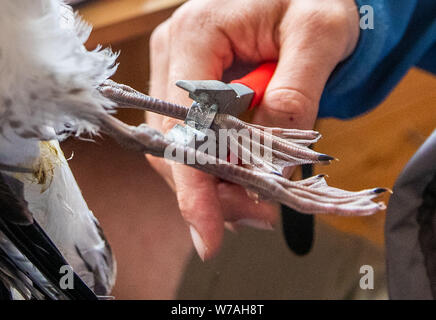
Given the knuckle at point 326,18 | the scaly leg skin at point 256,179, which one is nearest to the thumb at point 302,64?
the knuckle at point 326,18

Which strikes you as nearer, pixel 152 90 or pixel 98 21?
pixel 152 90

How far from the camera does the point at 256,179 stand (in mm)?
194

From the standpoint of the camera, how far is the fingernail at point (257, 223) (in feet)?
1.17

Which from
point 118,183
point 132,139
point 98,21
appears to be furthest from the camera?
point 98,21

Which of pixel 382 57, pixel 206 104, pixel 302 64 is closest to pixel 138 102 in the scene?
pixel 206 104

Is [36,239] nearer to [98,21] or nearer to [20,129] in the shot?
[20,129]

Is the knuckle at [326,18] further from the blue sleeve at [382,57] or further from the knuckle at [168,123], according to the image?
the knuckle at [168,123]

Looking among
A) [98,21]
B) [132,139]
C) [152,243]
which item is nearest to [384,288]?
[152,243]

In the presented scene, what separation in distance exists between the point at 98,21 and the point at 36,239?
392 mm

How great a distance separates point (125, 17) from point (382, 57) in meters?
0.32

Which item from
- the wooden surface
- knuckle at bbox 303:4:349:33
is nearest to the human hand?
knuckle at bbox 303:4:349:33

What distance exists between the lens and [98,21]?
544 millimetres

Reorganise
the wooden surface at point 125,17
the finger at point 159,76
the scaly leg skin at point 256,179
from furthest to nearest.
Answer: the wooden surface at point 125,17 < the finger at point 159,76 < the scaly leg skin at point 256,179

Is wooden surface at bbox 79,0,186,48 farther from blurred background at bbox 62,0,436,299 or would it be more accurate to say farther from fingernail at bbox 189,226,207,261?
fingernail at bbox 189,226,207,261
